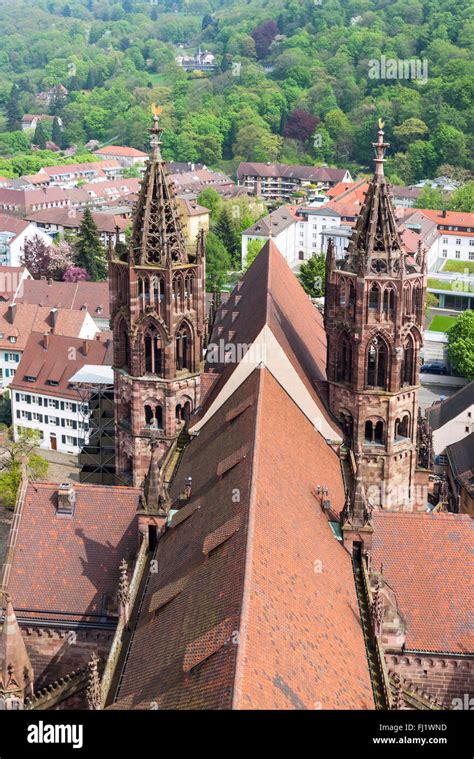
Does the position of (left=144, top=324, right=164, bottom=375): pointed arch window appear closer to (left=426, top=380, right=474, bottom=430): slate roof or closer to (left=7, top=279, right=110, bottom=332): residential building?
(left=426, top=380, right=474, bottom=430): slate roof

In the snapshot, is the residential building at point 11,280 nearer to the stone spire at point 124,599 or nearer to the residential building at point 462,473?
the residential building at point 462,473

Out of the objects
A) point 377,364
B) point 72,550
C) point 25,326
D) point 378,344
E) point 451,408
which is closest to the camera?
point 72,550

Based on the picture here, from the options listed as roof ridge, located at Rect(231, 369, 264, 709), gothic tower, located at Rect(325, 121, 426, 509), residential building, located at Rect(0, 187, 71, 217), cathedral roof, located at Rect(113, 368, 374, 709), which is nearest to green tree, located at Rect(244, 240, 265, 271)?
residential building, located at Rect(0, 187, 71, 217)

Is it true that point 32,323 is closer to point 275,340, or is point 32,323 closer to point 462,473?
point 462,473

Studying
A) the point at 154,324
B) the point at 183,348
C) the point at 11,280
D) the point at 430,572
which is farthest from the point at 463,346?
the point at 430,572

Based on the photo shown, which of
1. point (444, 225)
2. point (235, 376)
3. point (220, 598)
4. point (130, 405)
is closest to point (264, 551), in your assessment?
point (220, 598)

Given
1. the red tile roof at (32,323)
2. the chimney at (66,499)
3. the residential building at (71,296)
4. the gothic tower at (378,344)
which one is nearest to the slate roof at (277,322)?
the gothic tower at (378,344)
